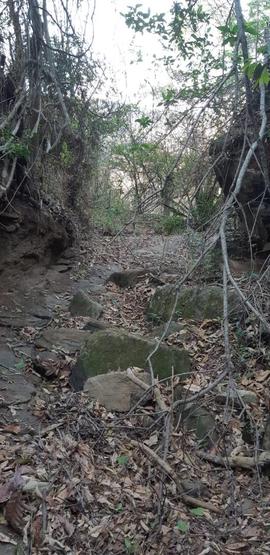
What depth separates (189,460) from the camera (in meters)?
3.53

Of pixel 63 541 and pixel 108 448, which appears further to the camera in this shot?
pixel 108 448

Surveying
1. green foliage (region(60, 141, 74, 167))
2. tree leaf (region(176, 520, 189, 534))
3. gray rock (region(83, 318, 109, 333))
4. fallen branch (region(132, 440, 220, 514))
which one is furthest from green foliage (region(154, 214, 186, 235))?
tree leaf (region(176, 520, 189, 534))

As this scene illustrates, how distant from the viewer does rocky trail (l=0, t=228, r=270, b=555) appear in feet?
9.12

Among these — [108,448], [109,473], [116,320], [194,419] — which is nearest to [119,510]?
[109,473]

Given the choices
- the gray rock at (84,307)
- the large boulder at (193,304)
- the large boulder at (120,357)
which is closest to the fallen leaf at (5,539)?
the large boulder at (120,357)

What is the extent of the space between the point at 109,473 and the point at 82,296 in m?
3.52

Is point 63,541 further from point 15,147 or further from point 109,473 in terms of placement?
point 15,147

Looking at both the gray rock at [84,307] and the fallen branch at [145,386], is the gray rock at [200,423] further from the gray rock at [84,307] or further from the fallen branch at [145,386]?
the gray rock at [84,307]

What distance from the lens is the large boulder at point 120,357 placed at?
4.44 m

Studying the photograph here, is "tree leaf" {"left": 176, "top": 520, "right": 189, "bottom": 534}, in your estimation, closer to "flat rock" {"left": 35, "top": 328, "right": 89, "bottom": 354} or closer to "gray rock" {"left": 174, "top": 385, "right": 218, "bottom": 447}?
"gray rock" {"left": 174, "top": 385, "right": 218, "bottom": 447}

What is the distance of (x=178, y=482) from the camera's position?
10.5ft

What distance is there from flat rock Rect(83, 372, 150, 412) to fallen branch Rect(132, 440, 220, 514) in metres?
0.65

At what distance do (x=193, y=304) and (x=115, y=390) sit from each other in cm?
195

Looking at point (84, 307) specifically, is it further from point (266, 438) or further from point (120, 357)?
point (266, 438)
